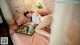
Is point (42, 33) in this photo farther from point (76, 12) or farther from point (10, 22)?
point (76, 12)

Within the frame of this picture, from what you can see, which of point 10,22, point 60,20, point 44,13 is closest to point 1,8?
point 10,22

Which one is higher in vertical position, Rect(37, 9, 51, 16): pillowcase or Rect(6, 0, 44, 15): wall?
Rect(6, 0, 44, 15): wall

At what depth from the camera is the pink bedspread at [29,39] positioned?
5.45 feet

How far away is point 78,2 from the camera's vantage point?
0.76 meters

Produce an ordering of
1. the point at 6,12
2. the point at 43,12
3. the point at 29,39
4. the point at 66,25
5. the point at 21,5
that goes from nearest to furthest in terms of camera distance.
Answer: the point at 66,25 < the point at 29,39 < the point at 6,12 < the point at 43,12 < the point at 21,5

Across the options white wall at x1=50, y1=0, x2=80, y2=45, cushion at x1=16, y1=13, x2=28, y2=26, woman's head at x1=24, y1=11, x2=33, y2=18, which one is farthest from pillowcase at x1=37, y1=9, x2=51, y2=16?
white wall at x1=50, y1=0, x2=80, y2=45

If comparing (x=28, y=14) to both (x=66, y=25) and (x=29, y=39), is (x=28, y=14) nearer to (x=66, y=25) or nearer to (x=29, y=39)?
(x=29, y=39)

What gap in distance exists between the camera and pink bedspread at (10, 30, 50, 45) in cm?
166

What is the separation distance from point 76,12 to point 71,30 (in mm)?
138

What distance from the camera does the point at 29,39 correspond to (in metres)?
1.77

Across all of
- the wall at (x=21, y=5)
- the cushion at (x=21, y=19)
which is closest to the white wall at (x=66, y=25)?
the cushion at (x=21, y=19)

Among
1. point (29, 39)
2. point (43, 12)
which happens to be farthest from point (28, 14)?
point (29, 39)

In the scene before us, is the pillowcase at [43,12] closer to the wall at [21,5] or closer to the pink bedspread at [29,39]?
the wall at [21,5]

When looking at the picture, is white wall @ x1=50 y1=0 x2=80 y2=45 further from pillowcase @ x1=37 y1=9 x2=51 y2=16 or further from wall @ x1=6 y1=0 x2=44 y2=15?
wall @ x1=6 y1=0 x2=44 y2=15
